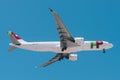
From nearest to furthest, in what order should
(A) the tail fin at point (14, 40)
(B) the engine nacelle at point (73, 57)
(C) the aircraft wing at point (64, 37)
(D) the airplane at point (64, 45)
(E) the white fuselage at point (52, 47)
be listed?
(C) the aircraft wing at point (64, 37), (D) the airplane at point (64, 45), (E) the white fuselage at point (52, 47), (A) the tail fin at point (14, 40), (B) the engine nacelle at point (73, 57)

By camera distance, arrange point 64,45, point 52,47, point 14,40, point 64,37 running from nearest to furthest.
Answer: point 64,37 < point 64,45 < point 52,47 < point 14,40

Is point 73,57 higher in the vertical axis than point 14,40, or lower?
lower

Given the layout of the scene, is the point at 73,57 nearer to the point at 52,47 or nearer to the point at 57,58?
the point at 57,58

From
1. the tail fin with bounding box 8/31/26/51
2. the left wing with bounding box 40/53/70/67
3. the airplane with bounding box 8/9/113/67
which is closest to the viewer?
the airplane with bounding box 8/9/113/67

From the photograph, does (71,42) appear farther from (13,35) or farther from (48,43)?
(13,35)

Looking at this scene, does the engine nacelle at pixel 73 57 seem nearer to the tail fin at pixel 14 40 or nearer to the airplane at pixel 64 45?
the airplane at pixel 64 45

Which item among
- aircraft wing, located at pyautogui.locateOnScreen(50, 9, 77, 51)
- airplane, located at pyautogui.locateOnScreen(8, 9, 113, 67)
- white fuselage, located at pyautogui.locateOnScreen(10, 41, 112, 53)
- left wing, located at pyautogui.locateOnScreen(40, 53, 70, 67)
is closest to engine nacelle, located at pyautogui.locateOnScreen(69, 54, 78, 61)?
airplane, located at pyautogui.locateOnScreen(8, 9, 113, 67)

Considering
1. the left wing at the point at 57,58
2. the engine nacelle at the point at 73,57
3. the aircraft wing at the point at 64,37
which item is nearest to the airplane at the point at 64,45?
the aircraft wing at the point at 64,37

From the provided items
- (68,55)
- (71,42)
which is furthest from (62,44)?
(68,55)

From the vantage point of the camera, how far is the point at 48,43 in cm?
17112

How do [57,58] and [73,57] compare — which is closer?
[73,57]

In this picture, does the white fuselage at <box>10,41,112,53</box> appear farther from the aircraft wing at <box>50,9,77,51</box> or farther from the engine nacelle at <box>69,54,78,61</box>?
the engine nacelle at <box>69,54,78,61</box>

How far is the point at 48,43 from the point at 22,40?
1133 centimetres

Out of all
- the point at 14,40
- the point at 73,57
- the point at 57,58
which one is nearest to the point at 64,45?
the point at 73,57
